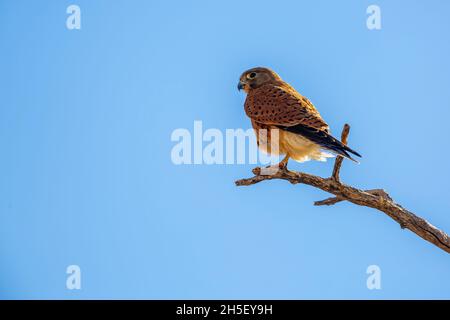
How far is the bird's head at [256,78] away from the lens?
28.1 ft

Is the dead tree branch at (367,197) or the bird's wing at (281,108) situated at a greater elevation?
the bird's wing at (281,108)

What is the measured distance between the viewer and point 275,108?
7617 millimetres

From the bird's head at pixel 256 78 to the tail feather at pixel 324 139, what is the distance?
4.54 feet

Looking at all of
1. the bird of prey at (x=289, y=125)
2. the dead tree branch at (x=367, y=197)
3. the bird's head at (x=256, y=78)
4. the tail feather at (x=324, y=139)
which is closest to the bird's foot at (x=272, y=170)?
the dead tree branch at (x=367, y=197)

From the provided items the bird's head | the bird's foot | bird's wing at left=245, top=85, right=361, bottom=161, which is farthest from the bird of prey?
the bird's head

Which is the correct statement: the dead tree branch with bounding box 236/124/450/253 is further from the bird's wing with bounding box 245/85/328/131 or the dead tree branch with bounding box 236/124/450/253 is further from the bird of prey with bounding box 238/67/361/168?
the bird's wing with bounding box 245/85/328/131

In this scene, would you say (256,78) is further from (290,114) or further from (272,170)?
(272,170)

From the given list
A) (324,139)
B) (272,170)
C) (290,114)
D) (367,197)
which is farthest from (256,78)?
(367,197)

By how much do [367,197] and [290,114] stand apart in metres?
1.45

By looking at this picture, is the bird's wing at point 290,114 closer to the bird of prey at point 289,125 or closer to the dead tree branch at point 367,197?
the bird of prey at point 289,125
